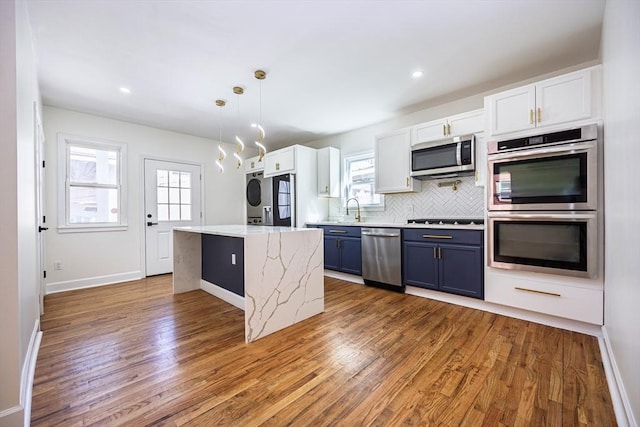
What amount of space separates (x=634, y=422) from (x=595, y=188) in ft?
5.48

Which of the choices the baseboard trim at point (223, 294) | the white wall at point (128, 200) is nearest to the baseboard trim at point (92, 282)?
the white wall at point (128, 200)

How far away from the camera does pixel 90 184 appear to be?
12.9 ft

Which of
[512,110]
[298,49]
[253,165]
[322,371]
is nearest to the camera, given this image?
[322,371]

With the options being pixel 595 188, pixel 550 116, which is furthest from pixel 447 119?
pixel 595 188

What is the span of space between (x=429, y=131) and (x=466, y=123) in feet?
1.40

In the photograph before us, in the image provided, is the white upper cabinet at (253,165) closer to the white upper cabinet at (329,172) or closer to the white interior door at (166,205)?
the white interior door at (166,205)

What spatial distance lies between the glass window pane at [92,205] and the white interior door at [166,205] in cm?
43

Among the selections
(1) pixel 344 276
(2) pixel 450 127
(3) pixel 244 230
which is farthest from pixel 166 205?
(2) pixel 450 127

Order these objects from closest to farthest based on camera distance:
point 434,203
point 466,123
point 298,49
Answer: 1. point 298,49
2. point 466,123
3. point 434,203

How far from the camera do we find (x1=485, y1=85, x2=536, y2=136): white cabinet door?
245 cm

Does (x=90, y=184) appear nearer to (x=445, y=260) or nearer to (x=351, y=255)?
(x=351, y=255)

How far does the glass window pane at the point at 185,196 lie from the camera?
4875mm

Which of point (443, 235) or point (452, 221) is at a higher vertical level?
point (452, 221)

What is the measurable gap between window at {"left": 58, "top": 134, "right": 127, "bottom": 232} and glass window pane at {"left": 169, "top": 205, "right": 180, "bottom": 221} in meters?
0.68
